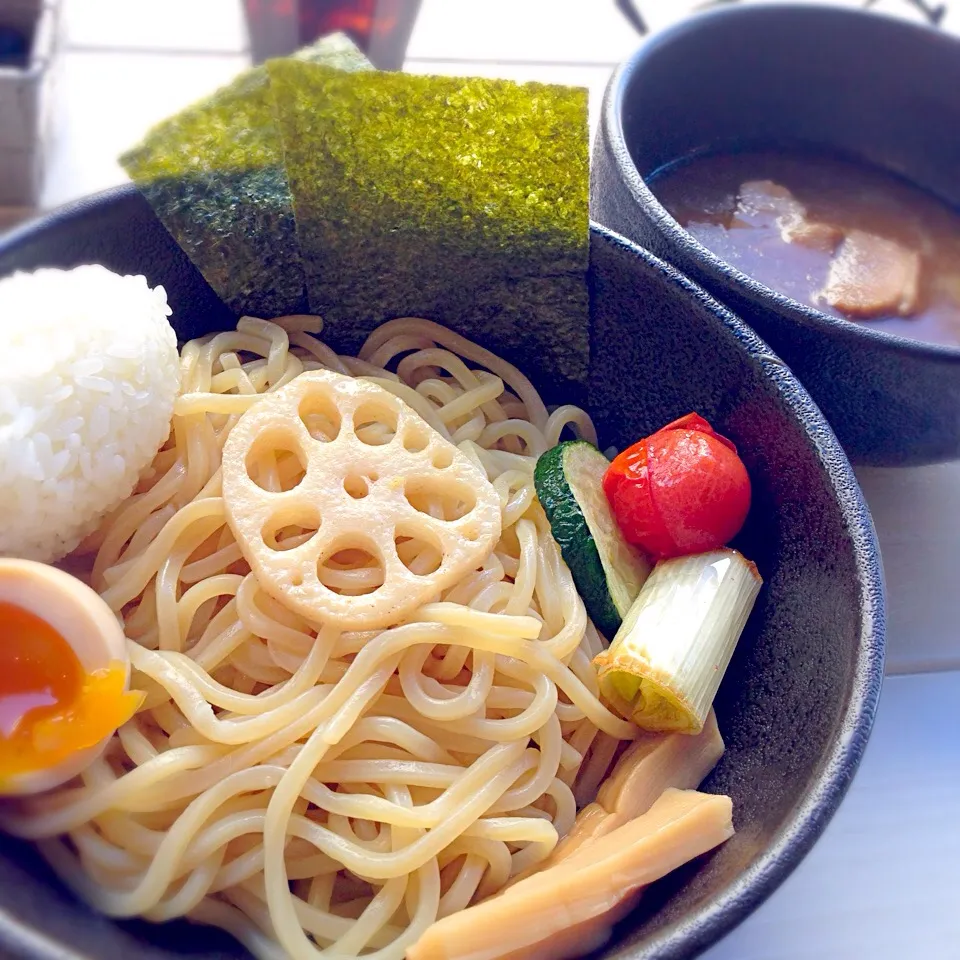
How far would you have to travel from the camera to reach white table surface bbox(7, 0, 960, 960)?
131 centimetres

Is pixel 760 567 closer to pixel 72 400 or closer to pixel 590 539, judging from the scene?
pixel 590 539

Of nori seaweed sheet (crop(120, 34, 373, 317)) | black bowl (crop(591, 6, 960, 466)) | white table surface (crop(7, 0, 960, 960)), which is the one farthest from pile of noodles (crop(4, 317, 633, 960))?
black bowl (crop(591, 6, 960, 466))

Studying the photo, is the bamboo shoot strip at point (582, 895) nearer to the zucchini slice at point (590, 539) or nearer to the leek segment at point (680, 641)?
the leek segment at point (680, 641)

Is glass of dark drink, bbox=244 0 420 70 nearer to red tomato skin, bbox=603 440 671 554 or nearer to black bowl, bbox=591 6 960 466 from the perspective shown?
black bowl, bbox=591 6 960 466

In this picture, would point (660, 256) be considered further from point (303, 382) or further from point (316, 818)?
point (316, 818)

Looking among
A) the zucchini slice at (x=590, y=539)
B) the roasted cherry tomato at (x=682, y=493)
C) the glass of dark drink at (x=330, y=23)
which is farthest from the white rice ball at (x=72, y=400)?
the glass of dark drink at (x=330, y=23)

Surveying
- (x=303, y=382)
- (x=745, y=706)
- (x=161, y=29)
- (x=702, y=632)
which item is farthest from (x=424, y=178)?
(x=161, y=29)

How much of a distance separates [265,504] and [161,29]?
6.54ft

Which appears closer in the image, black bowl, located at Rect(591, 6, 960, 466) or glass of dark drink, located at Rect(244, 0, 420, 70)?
black bowl, located at Rect(591, 6, 960, 466)

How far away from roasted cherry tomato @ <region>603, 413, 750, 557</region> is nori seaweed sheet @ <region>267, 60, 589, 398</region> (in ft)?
0.89

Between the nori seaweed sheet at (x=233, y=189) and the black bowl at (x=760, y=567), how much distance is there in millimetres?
50

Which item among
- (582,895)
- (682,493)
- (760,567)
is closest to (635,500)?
(682,493)

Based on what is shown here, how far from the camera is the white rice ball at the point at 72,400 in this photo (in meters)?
1.13

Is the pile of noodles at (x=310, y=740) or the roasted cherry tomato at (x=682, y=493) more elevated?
the roasted cherry tomato at (x=682, y=493)
